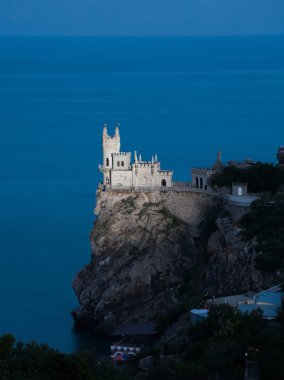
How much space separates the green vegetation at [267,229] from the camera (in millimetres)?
50875

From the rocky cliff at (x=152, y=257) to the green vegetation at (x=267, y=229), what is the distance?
53 centimetres

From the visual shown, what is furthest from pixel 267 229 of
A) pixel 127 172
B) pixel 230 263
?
pixel 127 172

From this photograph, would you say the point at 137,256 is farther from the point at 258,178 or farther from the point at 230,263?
the point at 258,178

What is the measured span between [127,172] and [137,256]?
4.08 metres

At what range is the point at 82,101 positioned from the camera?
141250mm

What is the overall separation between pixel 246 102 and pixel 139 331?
285 ft

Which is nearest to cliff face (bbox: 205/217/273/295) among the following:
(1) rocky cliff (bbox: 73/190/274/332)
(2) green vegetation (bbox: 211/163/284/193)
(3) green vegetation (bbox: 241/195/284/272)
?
(1) rocky cliff (bbox: 73/190/274/332)

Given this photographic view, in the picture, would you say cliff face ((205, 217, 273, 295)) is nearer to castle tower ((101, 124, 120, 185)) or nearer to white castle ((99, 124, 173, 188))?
white castle ((99, 124, 173, 188))

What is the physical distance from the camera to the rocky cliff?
54.5 meters

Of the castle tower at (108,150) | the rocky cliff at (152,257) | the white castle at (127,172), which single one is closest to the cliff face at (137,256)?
the rocky cliff at (152,257)

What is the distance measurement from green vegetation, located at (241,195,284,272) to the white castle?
4.86 metres

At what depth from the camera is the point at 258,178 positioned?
5806 cm

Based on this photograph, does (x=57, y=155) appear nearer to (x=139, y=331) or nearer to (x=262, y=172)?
(x=262, y=172)

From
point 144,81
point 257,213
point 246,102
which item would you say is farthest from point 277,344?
point 144,81
